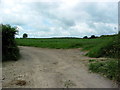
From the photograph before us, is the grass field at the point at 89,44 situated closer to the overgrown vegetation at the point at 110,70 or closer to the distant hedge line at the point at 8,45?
the overgrown vegetation at the point at 110,70

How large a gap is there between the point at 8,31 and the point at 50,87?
694 cm

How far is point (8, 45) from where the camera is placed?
10.6 m

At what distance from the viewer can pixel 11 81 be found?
18.9 feet

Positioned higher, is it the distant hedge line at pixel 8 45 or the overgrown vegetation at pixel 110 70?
the distant hedge line at pixel 8 45

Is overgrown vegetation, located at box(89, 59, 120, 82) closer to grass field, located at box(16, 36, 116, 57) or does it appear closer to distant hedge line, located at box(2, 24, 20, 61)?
grass field, located at box(16, 36, 116, 57)

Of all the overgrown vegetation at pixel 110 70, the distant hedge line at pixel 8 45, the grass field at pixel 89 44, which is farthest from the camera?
the grass field at pixel 89 44

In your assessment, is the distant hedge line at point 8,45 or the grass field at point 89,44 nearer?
the distant hedge line at point 8,45

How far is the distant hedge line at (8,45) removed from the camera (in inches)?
408

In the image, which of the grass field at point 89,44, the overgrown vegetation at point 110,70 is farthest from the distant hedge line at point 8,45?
the overgrown vegetation at point 110,70

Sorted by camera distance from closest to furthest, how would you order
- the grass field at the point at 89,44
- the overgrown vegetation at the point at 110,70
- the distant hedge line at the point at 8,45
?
the overgrown vegetation at the point at 110,70, the distant hedge line at the point at 8,45, the grass field at the point at 89,44

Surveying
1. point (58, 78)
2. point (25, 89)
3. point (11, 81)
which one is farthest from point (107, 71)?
point (11, 81)

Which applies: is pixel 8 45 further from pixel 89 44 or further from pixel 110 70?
pixel 89 44

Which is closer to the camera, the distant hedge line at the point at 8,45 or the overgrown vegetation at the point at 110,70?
the overgrown vegetation at the point at 110,70

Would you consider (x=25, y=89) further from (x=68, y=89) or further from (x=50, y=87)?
(x=68, y=89)
